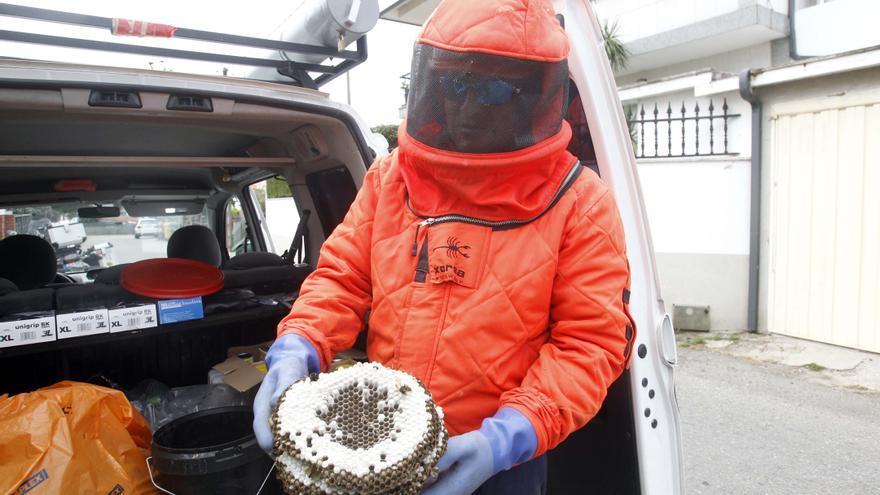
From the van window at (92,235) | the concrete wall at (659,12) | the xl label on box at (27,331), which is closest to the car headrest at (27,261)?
the van window at (92,235)

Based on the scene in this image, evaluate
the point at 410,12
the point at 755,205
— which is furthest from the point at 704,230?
the point at 410,12

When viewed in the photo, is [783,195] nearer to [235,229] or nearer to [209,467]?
[235,229]

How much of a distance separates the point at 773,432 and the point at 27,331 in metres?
4.60

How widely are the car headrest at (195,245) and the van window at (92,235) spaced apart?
4.0 inches

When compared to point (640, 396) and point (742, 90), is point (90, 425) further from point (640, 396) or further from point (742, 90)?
point (742, 90)

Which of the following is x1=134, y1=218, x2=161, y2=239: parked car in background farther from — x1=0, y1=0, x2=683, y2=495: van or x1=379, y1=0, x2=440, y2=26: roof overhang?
x1=379, y1=0, x2=440, y2=26: roof overhang

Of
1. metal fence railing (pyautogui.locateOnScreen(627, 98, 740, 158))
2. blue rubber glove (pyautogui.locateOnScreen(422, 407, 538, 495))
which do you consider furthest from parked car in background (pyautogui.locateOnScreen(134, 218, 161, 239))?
metal fence railing (pyautogui.locateOnScreen(627, 98, 740, 158))

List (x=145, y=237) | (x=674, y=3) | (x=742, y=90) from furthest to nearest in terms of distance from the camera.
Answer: (x=674, y=3), (x=742, y=90), (x=145, y=237)

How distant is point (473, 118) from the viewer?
137cm

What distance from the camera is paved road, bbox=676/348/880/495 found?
3.60 m

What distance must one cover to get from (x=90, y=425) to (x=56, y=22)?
1399 millimetres

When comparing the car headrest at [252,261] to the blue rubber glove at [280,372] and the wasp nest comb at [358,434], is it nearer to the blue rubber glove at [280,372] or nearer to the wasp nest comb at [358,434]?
the blue rubber glove at [280,372]

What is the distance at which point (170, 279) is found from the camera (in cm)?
279

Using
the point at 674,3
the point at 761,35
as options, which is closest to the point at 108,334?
the point at 761,35
